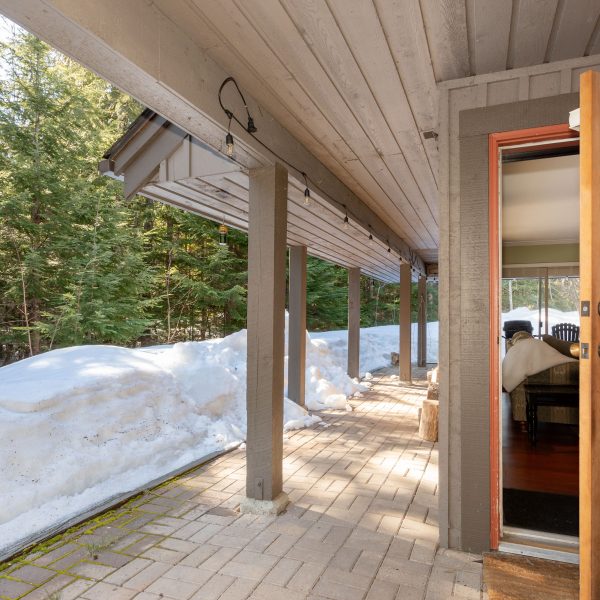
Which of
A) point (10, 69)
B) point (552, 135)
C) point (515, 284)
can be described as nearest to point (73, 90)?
point (10, 69)

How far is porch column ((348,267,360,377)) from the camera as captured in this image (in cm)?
880

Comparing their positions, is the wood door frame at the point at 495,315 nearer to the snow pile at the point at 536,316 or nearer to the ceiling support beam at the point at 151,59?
the ceiling support beam at the point at 151,59

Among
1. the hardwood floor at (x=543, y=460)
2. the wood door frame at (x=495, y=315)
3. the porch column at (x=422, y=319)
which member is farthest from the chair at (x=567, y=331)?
the wood door frame at (x=495, y=315)

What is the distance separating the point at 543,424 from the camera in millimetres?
5199

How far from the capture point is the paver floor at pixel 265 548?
2.07m

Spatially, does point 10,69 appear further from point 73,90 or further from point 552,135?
point 552,135

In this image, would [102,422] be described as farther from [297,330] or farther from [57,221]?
[57,221]

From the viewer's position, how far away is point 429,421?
4.70m

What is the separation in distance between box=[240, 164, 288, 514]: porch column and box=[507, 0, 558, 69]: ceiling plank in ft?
5.02

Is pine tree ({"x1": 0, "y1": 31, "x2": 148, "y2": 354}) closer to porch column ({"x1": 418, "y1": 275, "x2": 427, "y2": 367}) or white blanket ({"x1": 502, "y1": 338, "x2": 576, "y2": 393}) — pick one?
porch column ({"x1": 418, "y1": 275, "x2": 427, "y2": 367})

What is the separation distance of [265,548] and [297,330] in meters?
3.83

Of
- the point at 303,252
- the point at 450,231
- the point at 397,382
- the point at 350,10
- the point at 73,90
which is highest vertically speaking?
the point at 73,90

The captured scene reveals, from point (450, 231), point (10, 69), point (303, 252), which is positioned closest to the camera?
point (450, 231)

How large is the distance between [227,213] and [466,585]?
3534 millimetres
